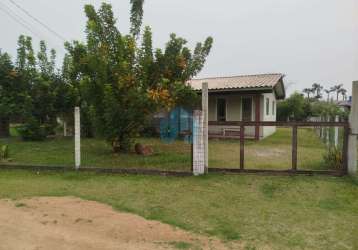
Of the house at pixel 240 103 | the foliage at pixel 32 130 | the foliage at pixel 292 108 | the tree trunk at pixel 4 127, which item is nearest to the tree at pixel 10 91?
the foliage at pixel 32 130

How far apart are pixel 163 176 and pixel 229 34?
14410 millimetres

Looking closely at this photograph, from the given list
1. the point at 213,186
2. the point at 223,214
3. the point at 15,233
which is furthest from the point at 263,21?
the point at 15,233

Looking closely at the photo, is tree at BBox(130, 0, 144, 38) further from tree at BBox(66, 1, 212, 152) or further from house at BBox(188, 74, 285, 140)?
house at BBox(188, 74, 285, 140)

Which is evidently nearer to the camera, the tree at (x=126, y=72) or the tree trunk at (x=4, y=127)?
the tree at (x=126, y=72)

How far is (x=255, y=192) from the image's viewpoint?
497cm

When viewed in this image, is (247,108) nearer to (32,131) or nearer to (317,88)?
(32,131)

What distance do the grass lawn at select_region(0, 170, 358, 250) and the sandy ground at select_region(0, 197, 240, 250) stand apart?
0.27 metres

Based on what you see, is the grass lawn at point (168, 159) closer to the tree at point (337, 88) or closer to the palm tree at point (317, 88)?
the palm tree at point (317, 88)

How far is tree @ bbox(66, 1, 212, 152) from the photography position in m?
7.52

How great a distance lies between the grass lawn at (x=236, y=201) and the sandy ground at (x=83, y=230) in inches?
10.6

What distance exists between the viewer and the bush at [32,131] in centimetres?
1297

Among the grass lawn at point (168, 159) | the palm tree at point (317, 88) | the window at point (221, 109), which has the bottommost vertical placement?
the grass lawn at point (168, 159)

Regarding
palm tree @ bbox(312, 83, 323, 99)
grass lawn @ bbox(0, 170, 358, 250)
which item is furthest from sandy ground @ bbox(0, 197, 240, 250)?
palm tree @ bbox(312, 83, 323, 99)

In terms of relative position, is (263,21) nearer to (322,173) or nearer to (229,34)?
(229,34)
